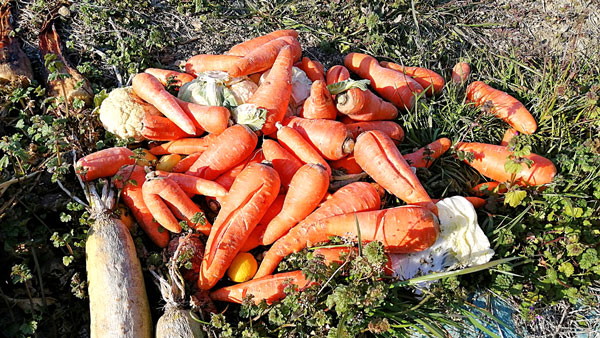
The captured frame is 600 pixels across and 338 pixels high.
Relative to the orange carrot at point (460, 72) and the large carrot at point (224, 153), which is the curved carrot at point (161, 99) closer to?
the large carrot at point (224, 153)

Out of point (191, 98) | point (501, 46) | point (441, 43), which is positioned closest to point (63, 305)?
point (191, 98)

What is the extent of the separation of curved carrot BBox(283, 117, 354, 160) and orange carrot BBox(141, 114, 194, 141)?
91cm

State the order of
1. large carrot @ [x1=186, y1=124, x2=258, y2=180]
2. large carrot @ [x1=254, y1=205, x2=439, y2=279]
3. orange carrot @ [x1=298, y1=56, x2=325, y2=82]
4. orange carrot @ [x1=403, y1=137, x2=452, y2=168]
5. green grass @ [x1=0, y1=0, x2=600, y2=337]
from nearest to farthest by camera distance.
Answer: green grass @ [x1=0, y1=0, x2=600, y2=337] < large carrot @ [x1=254, y1=205, x2=439, y2=279] < large carrot @ [x1=186, y1=124, x2=258, y2=180] < orange carrot @ [x1=403, y1=137, x2=452, y2=168] < orange carrot @ [x1=298, y1=56, x2=325, y2=82]

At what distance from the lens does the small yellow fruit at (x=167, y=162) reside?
3.08m

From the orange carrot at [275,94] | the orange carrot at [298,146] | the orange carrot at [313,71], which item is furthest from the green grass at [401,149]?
the orange carrot at [275,94]

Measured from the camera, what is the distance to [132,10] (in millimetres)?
4199

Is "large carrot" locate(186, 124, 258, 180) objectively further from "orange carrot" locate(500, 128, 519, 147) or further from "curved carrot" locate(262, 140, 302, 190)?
"orange carrot" locate(500, 128, 519, 147)

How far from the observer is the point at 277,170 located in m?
3.07

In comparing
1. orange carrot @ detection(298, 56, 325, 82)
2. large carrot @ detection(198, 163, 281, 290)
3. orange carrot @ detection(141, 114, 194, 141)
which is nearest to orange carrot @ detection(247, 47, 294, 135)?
orange carrot @ detection(298, 56, 325, 82)

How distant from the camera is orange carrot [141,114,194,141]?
313cm

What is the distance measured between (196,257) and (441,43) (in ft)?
10.6

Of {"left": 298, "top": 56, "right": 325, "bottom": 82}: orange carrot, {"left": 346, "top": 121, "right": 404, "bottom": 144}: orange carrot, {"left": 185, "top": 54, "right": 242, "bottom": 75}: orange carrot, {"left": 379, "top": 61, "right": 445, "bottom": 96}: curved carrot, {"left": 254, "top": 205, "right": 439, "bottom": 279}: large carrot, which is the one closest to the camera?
{"left": 254, "top": 205, "right": 439, "bottom": 279}: large carrot

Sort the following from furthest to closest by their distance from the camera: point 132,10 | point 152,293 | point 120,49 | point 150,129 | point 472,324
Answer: point 132,10
point 120,49
point 150,129
point 152,293
point 472,324

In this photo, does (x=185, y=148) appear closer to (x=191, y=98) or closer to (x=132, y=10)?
(x=191, y=98)
